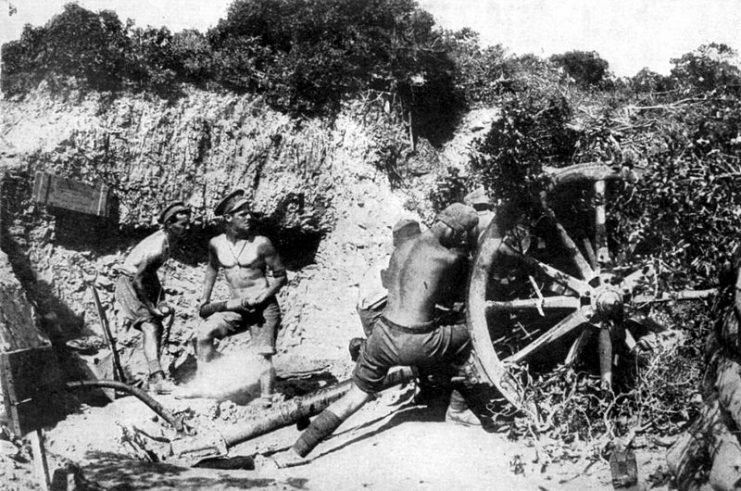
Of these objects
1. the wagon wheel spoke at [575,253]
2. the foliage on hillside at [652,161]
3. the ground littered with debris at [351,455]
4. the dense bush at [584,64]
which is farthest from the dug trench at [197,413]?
the dense bush at [584,64]

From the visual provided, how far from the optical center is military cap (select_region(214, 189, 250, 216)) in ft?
20.3

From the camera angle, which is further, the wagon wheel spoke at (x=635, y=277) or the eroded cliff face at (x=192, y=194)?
the eroded cliff face at (x=192, y=194)

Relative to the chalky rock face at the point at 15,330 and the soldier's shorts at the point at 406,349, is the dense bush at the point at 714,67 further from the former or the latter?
the chalky rock face at the point at 15,330

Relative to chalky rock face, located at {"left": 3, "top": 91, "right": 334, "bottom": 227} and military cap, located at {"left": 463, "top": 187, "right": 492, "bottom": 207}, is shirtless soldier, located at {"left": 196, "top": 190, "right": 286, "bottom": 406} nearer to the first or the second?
chalky rock face, located at {"left": 3, "top": 91, "right": 334, "bottom": 227}

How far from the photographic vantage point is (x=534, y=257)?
4.82 metres

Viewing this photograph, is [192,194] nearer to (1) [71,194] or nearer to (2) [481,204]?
(1) [71,194]

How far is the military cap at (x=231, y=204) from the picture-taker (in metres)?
6.20

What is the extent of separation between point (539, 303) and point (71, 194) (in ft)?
20.2

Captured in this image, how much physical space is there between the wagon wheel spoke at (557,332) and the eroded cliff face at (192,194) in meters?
3.65

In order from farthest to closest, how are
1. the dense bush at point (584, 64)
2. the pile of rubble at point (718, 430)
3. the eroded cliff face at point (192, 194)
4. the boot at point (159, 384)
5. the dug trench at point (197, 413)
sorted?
the dense bush at point (584, 64), the eroded cliff face at point (192, 194), the boot at point (159, 384), the dug trench at point (197, 413), the pile of rubble at point (718, 430)

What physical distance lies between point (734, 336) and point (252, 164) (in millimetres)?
6442

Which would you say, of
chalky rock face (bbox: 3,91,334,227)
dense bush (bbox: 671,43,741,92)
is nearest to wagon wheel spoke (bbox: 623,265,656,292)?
dense bush (bbox: 671,43,741,92)

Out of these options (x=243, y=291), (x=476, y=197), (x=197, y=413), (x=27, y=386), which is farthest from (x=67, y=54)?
(x=476, y=197)

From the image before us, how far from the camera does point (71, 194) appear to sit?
745cm
